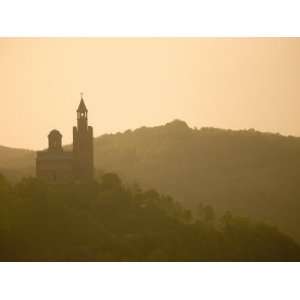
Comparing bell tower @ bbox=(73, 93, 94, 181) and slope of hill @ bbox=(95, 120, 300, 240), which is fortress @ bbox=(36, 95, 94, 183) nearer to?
bell tower @ bbox=(73, 93, 94, 181)

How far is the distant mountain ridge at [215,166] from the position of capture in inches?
263

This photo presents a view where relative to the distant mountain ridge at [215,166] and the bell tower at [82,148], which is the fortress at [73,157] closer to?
the bell tower at [82,148]

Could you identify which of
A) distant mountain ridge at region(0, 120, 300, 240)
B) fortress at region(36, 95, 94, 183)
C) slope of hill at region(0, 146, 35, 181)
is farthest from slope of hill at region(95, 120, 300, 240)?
slope of hill at region(0, 146, 35, 181)

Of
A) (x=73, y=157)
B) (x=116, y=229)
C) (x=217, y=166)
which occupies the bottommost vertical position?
(x=116, y=229)

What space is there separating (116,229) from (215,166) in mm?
1359

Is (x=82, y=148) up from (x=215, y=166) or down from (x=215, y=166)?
up

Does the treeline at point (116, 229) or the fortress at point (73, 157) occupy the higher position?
the fortress at point (73, 157)

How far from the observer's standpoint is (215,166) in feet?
22.2

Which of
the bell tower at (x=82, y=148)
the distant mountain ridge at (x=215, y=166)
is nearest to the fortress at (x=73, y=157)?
the bell tower at (x=82, y=148)

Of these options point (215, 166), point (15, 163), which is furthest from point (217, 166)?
point (15, 163)

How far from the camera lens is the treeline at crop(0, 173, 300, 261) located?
21.4ft

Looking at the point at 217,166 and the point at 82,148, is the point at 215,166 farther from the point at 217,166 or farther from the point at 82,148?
the point at 82,148

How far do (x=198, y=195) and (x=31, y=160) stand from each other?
1.96 metres

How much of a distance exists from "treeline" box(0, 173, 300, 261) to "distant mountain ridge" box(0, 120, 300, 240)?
0.14 m
